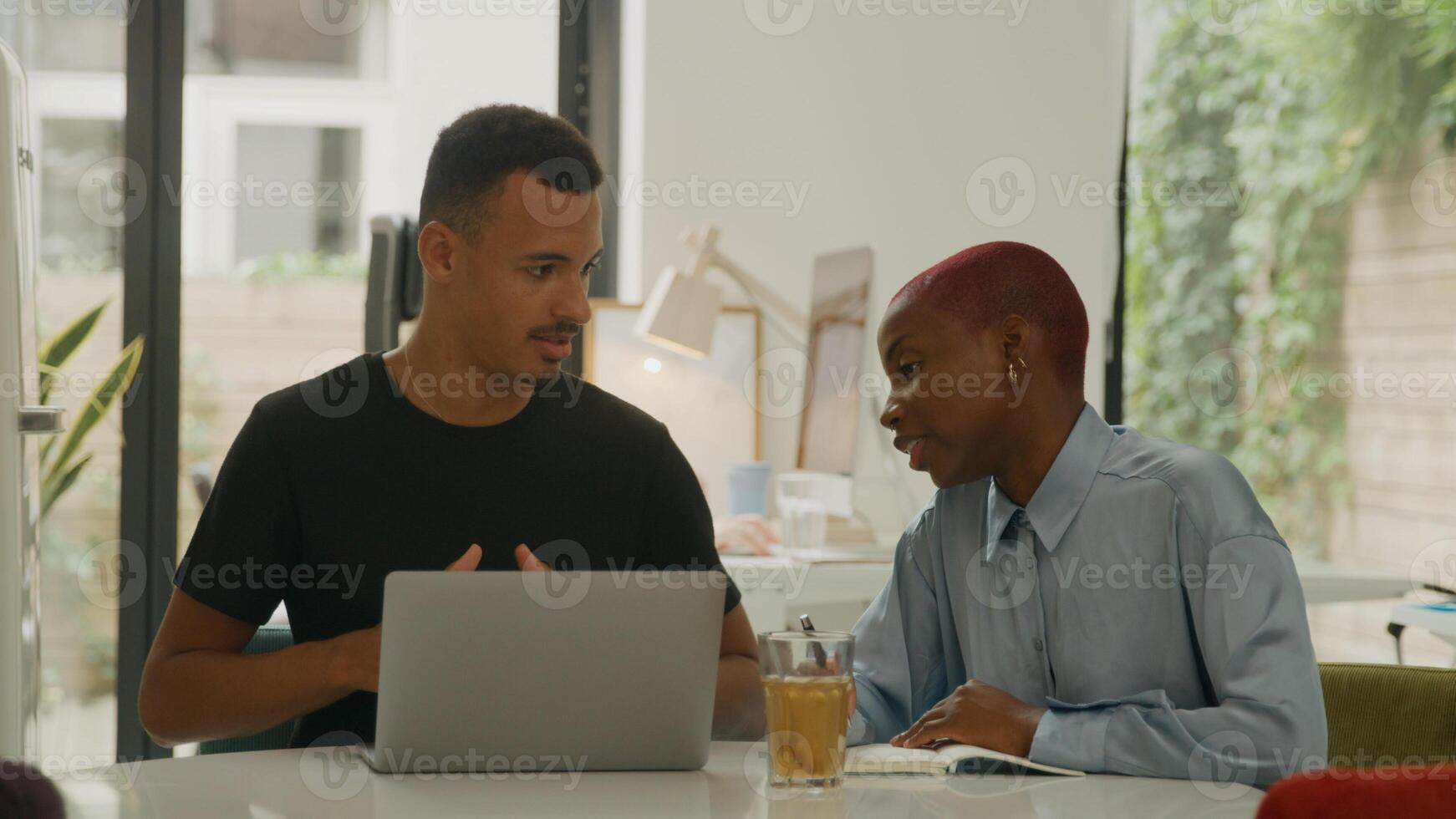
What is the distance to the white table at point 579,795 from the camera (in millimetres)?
1022

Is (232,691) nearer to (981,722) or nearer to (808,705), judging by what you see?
(808,705)

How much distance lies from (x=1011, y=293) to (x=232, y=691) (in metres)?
0.89

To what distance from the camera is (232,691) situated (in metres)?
1.35

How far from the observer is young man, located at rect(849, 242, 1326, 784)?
125cm

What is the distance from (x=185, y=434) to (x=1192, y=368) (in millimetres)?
2545

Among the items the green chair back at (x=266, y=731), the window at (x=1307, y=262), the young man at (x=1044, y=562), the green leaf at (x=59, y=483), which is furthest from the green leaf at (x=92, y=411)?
the window at (x=1307, y=262)

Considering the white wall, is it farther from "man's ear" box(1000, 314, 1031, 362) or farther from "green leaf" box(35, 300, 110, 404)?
"man's ear" box(1000, 314, 1031, 362)

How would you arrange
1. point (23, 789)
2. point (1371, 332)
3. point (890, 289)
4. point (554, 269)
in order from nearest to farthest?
1. point (23, 789)
2. point (554, 269)
3. point (890, 289)
4. point (1371, 332)

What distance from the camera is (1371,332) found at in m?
3.53

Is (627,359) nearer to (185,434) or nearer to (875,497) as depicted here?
(875,497)

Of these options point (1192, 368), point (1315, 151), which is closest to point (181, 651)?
point (1192, 368)

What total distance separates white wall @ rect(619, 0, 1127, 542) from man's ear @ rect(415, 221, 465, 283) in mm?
1498

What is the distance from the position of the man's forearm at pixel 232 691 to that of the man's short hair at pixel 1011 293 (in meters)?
0.70

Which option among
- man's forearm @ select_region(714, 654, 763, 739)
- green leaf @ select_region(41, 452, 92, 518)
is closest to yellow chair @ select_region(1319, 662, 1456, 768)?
man's forearm @ select_region(714, 654, 763, 739)
